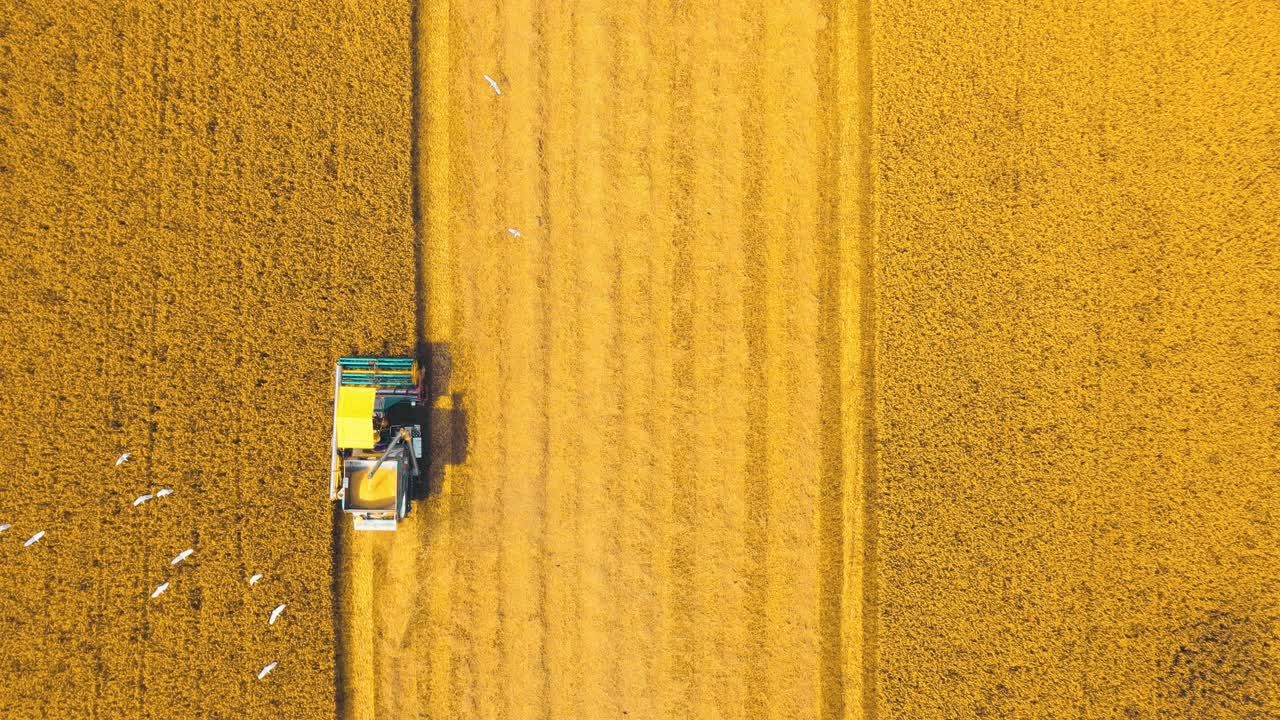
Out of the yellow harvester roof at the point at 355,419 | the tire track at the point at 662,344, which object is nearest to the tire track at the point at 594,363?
the tire track at the point at 662,344

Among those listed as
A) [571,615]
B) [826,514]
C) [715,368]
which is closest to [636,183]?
[715,368]

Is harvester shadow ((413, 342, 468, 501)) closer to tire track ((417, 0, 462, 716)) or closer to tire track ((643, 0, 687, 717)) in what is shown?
tire track ((417, 0, 462, 716))

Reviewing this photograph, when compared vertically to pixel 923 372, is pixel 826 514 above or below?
below

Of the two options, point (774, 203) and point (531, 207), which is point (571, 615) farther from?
point (774, 203)

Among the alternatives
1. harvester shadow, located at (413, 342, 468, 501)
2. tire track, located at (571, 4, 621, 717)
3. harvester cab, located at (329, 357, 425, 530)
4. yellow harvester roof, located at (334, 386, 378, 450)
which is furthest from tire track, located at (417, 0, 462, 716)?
tire track, located at (571, 4, 621, 717)

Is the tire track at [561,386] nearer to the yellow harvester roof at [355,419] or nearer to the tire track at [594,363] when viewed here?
the tire track at [594,363]

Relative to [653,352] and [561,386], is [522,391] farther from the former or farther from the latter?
[653,352]
